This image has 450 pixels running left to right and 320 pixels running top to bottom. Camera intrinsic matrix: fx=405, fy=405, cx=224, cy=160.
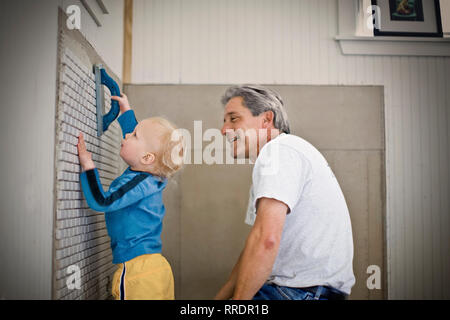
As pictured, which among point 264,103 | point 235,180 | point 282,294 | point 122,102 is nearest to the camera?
point 282,294

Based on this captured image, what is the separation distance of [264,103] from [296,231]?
0.52m

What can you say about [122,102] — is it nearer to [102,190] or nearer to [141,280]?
[102,190]

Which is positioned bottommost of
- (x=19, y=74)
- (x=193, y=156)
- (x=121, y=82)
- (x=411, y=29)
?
(x=193, y=156)

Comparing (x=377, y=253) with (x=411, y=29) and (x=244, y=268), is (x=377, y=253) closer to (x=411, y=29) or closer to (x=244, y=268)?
(x=411, y=29)

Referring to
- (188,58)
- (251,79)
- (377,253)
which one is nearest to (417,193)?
(377,253)

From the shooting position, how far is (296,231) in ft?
3.88

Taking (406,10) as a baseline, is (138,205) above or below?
below

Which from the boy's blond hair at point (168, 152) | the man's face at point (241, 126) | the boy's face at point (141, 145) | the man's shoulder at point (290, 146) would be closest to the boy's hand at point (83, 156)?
the boy's face at point (141, 145)

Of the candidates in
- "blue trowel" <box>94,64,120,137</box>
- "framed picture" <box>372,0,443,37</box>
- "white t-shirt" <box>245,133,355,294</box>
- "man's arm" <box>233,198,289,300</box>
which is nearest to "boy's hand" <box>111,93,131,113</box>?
"blue trowel" <box>94,64,120,137</box>

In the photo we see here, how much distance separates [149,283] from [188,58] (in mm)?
1316

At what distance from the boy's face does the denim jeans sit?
614 millimetres

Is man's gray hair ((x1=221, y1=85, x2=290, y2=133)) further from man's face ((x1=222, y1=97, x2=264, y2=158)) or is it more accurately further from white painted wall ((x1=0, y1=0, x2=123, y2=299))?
white painted wall ((x1=0, y1=0, x2=123, y2=299))

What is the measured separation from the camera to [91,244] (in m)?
1.55
